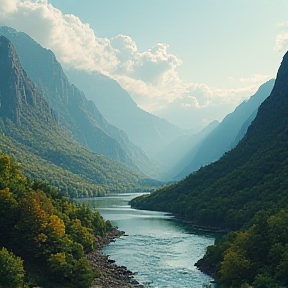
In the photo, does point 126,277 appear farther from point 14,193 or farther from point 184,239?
point 184,239

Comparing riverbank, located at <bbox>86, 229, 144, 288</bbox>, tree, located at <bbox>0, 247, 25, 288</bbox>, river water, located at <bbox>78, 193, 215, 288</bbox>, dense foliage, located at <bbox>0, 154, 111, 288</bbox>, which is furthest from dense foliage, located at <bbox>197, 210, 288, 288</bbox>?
tree, located at <bbox>0, 247, 25, 288</bbox>

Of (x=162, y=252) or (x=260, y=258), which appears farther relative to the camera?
(x=162, y=252)

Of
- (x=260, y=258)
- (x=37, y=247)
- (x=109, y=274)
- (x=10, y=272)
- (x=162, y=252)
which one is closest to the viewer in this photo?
→ (x=10, y=272)

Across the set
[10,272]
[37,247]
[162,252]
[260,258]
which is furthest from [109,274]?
[260,258]

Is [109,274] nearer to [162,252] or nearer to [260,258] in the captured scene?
[162,252]

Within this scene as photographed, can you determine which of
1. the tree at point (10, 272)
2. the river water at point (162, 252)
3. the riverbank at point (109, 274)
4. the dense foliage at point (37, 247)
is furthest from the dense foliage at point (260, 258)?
the tree at point (10, 272)

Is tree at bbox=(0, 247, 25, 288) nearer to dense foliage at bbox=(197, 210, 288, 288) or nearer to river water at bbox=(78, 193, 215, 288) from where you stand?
river water at bbox=(78, 193, 215, 288)

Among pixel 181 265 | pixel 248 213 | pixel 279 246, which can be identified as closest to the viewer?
pixel 279 246

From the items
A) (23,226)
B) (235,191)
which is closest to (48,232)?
(23,226)
